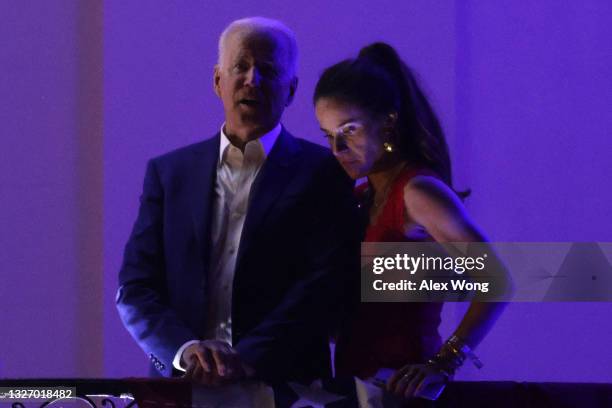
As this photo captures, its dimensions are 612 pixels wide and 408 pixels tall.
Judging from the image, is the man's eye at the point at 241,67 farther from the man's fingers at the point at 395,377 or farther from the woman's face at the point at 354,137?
the man's fingers at the point at 395,377

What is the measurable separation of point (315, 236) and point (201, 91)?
2.05 feet

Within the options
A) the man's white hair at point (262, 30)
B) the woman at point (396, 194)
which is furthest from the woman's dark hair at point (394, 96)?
the man's white hair at point (262, 30)

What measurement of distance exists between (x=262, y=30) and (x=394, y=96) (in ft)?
1.61

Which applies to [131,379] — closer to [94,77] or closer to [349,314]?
[349,314]

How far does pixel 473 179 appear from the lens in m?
3.05

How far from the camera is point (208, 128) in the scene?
10.4 feet

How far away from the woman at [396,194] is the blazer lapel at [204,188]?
0.39 metres

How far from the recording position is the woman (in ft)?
9.93

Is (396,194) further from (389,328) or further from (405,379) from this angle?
(405,379)

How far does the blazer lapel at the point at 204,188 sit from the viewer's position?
3.12 meters

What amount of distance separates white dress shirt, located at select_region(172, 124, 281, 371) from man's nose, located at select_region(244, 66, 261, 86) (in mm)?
165

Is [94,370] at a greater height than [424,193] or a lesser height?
lesser

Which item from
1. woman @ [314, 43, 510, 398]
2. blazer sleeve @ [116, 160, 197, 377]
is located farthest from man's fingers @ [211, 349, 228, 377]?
woman @ [314, 43, 510, 398]

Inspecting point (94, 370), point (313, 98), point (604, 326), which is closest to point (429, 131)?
point (313, 98)
